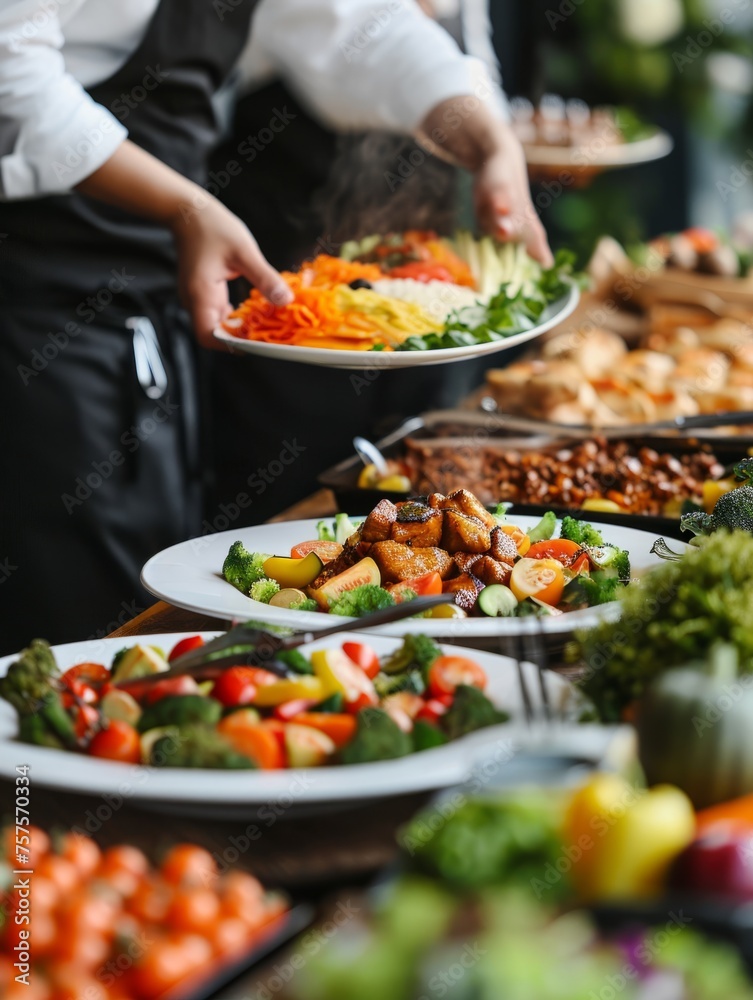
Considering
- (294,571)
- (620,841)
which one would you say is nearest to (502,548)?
(294,571)

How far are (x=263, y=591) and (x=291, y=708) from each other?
46 cm

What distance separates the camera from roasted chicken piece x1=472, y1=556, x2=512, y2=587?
5.06ft

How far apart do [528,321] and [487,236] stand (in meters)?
0.49

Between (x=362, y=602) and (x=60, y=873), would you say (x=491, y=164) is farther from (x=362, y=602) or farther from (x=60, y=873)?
(x=60, y=873)

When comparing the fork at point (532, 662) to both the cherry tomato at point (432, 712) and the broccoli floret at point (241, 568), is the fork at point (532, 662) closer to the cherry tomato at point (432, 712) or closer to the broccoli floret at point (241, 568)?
the cherry tomato at point (432, 712)

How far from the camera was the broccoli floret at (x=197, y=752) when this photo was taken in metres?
1.01

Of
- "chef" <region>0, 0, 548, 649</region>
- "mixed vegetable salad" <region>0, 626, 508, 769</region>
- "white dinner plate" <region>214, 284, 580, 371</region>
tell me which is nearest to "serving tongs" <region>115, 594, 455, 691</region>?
"mixed vegetable salad" <region>0, 626, 508, 769</region>

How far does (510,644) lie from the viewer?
1364mm

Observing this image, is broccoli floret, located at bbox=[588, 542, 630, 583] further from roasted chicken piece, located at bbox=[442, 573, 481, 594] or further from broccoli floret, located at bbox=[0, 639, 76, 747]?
broccoli floret, located at bbox=[0, 639, 76, 747]

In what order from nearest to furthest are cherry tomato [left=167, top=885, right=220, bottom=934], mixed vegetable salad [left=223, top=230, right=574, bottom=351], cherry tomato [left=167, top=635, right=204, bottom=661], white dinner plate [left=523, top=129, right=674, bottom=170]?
cherry tomato [left=167, top=885, right=220, bottom=934], cherry tomato [left=167, top=635, right=204, bottom=661], mixed vegetable salad [left=223, top=230, right=574, bottom=351], white dinner plate [left=523, top=129, right=674, bottom=170]

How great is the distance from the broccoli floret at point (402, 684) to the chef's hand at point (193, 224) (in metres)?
1.05

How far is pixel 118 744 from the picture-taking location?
105cm

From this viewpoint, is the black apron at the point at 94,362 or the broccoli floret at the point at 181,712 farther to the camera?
the black apron at the point at 94,362
